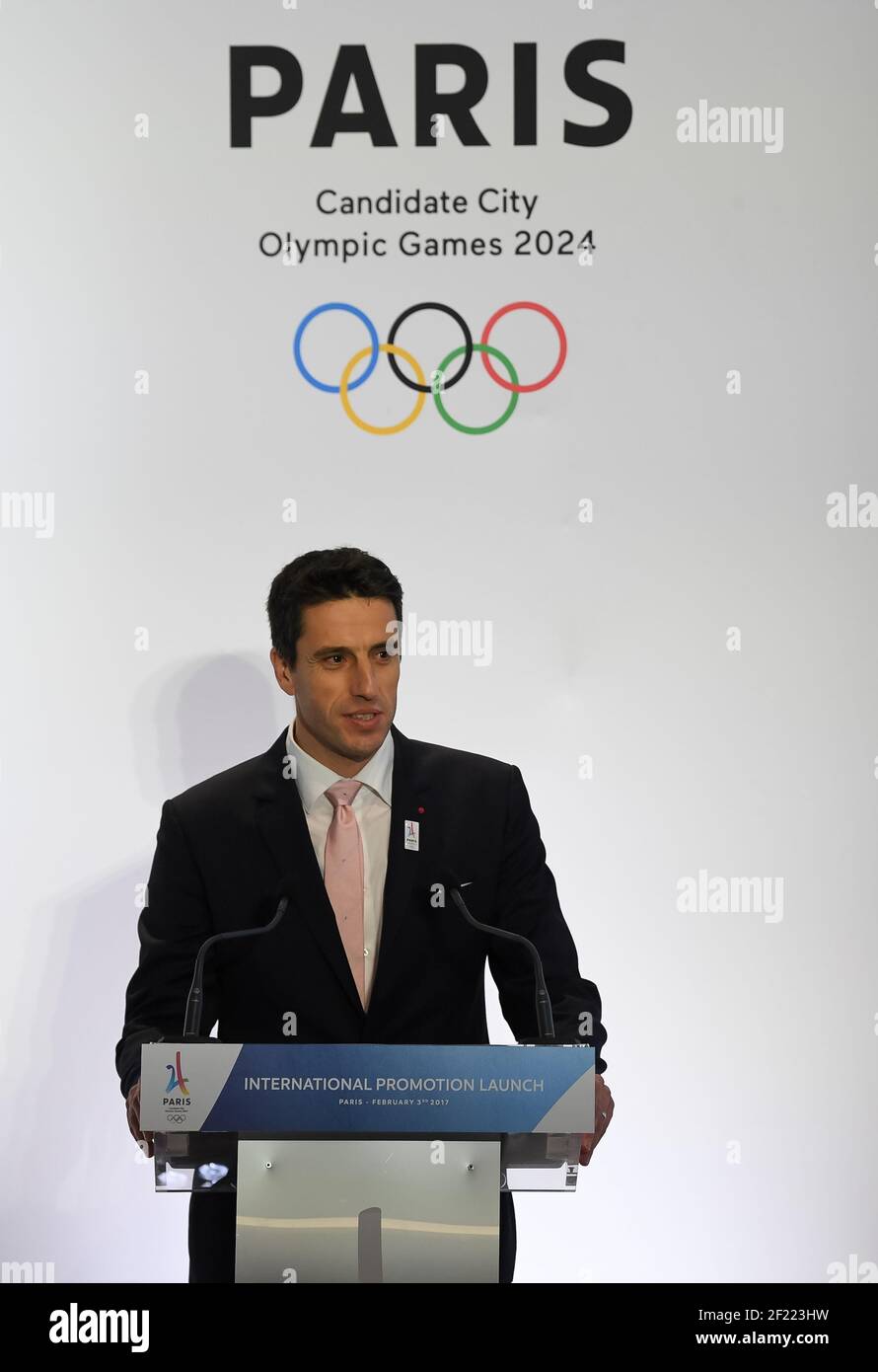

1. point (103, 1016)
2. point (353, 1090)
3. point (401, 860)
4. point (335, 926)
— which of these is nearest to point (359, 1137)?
point (353, 1090)

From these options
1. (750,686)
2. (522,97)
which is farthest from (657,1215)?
(522,97)

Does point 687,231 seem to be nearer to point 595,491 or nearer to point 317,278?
point 595,491

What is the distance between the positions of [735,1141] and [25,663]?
2.23 m

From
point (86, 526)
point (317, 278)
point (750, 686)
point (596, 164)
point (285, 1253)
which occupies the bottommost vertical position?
point (285, 1253)

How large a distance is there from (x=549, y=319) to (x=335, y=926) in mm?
1870

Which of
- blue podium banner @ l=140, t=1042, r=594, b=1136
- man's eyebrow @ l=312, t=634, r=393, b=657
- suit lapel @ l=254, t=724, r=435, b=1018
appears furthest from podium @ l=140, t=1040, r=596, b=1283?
man's eyebrow @ l=312, t=634, r=393, b=657

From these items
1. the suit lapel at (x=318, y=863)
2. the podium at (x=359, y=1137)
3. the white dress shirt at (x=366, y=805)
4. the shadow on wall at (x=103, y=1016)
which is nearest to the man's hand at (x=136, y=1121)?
the podium at (x=359, y=1137)

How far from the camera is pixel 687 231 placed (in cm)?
380

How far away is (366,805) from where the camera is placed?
9.48ft

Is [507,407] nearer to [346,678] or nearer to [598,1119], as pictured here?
[346,678]

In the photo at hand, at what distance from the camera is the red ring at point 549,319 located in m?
3.79

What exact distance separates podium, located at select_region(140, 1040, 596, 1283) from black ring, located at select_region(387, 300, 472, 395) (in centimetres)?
215

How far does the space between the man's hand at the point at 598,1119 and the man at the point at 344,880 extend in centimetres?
20

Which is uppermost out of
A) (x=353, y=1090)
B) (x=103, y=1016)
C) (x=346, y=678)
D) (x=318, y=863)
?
(x=346, y=678)
